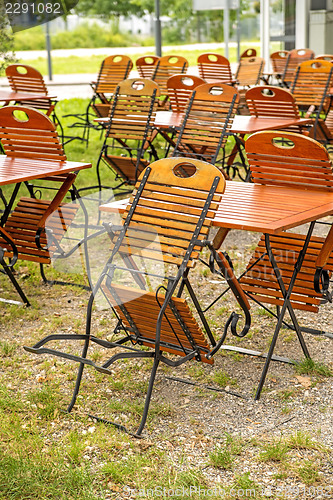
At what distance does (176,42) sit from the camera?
113 feet

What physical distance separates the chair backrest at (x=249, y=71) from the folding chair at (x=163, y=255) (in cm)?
744

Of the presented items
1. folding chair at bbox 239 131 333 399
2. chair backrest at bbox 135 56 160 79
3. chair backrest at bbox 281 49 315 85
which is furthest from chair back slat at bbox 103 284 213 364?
chair backrest at bbox 281 49 315 85

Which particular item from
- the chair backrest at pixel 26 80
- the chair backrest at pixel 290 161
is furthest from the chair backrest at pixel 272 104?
the chair backrest at pixel 26 80

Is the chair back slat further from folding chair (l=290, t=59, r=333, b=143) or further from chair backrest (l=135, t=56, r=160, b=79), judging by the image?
chair backrest (l=135, t=56, r=160, b=79)

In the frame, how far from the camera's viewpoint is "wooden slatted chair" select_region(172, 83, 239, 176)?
6.05m

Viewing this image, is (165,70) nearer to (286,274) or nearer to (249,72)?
(249,72)

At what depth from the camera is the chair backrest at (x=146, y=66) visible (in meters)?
10.9

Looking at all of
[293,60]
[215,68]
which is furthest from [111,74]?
[293,60]

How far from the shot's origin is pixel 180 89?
7.76 metres

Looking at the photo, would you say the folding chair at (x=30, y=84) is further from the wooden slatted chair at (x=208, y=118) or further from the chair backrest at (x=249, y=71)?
the wooden slatted chair at (x=208, y=118)

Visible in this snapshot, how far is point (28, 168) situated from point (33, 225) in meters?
0.47

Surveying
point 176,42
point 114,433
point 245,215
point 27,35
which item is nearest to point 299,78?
point 245,215

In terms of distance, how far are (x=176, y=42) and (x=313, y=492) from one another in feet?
109

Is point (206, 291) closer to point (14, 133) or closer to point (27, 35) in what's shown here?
point (14, 133)
